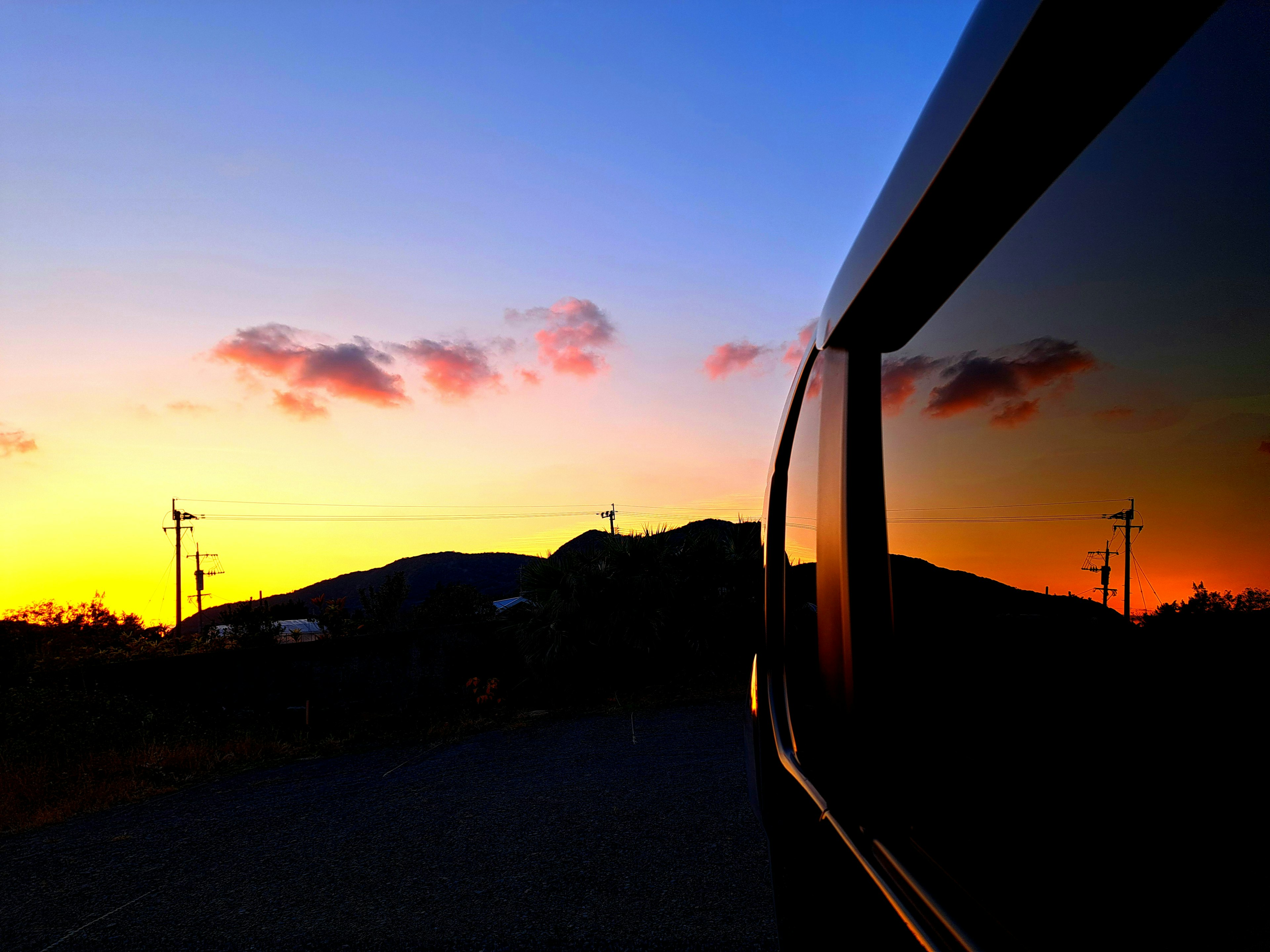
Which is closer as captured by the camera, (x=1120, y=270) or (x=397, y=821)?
(x=1120, y=270)

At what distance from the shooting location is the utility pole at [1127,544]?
0.77 meters

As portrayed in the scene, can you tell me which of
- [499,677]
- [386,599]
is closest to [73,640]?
[499,677]

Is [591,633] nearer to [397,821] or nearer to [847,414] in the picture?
[397,821]

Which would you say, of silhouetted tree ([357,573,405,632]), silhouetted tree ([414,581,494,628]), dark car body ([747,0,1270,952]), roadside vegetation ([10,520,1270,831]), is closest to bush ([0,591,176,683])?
roadside vegetation ([10,520,1270,831])

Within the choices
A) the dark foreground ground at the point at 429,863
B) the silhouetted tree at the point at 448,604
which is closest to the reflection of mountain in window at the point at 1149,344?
the dark foreground ground at the point at 429,863

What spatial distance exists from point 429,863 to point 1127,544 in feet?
16.6

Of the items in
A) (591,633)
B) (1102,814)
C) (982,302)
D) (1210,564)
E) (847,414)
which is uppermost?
(982,302)

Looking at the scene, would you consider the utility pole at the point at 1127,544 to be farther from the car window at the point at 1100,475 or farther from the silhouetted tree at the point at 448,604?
the silhouetted tree at the point at 448,604

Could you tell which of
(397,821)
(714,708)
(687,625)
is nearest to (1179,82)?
(397,821)

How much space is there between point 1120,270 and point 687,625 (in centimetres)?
1077

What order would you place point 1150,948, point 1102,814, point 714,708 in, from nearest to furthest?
1. point 1150,948
2. point 1102,814
3. point 714,708

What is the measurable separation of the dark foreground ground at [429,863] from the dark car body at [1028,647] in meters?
2.71

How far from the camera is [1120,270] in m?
0.75

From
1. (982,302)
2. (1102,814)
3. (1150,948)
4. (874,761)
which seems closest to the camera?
(1150,948)
